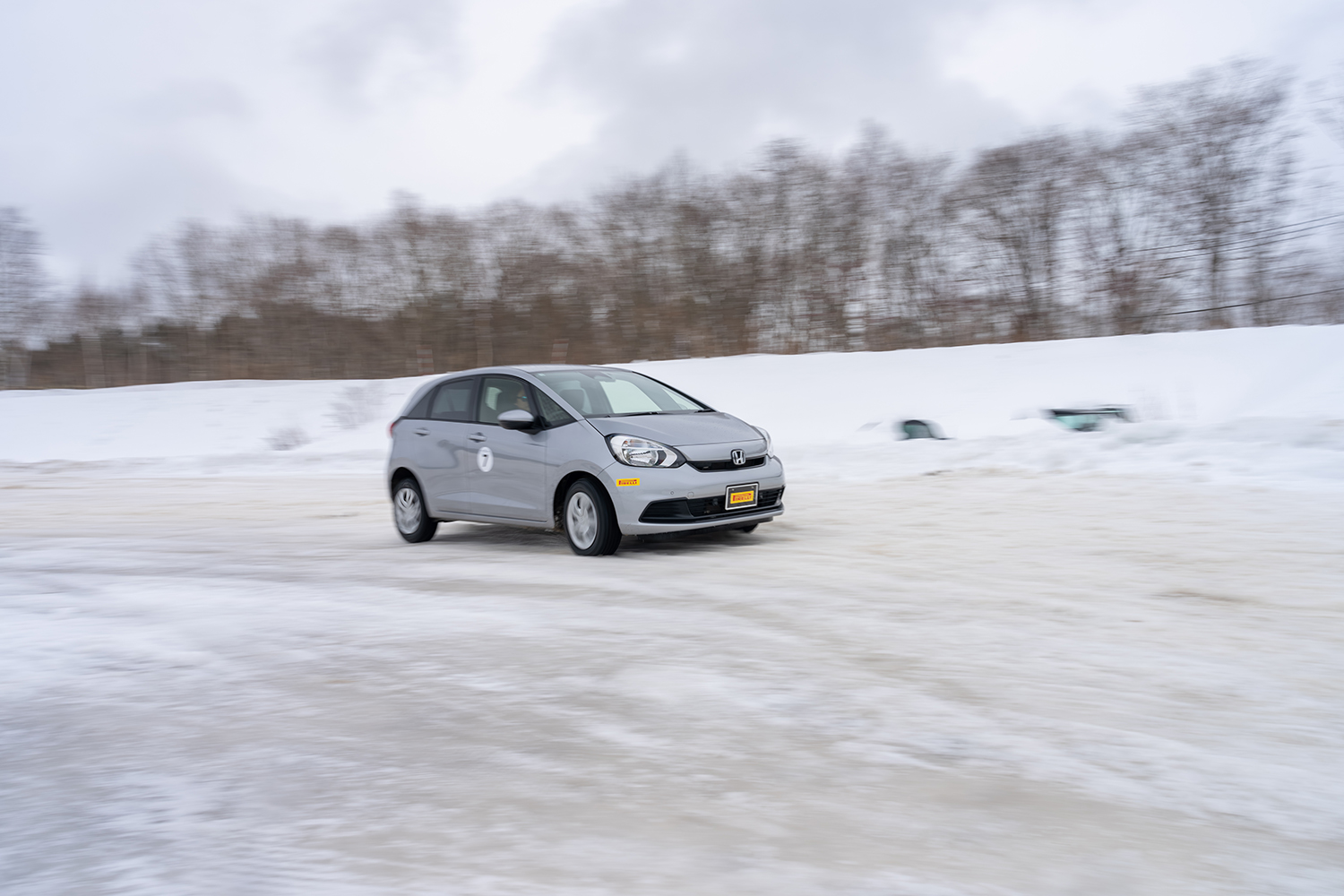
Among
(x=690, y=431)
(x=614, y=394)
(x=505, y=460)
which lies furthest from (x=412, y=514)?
(x=690, y=431)

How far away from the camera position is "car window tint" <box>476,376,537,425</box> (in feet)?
29.1

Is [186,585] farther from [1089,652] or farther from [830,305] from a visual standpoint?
[830,305]

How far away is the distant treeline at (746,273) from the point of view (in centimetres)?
2614

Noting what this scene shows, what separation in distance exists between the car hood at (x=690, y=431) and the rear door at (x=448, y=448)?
154cm

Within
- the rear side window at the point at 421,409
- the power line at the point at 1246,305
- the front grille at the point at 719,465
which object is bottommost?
the front grille at the point at 719,465

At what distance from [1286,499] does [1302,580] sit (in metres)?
4.08

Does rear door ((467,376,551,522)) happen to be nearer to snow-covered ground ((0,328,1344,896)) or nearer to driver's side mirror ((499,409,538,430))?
driver's side mirror ((499,409,538,430))

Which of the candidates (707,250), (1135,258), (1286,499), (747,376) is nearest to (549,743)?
(1286,499)

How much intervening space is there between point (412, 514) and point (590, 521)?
2.43 meters

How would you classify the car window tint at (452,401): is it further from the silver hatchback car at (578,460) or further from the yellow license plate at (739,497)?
the yellow license plate at (739,497)

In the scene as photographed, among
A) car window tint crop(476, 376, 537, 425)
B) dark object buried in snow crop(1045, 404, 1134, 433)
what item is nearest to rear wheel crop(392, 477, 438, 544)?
car window tint crop(476, 376, 537, 425)

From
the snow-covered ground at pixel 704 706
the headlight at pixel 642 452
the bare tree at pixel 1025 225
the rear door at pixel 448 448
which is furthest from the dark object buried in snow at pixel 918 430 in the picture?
the headlight at pixel 642 452

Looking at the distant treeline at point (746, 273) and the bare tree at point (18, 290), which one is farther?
the bare tree at point (18, 290)

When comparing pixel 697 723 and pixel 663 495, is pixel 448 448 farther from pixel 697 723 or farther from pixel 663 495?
pixel 697 723
